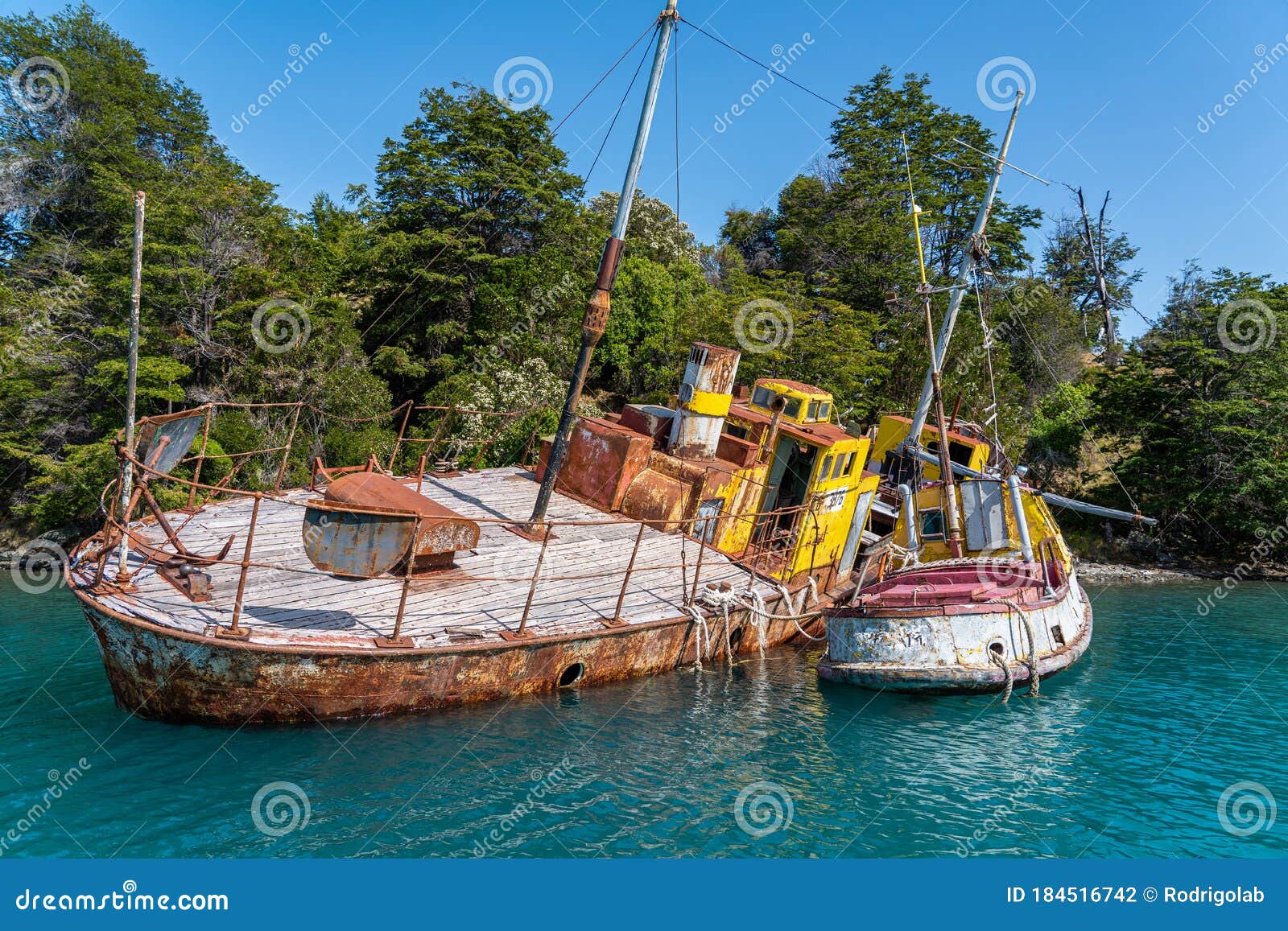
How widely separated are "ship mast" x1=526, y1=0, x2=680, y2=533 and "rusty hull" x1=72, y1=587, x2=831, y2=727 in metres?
3.60

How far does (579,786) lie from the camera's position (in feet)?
34.3

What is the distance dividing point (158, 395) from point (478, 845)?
19.9 metres

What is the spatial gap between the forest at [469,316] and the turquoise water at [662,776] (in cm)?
992

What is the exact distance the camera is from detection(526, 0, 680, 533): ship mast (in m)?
15.1

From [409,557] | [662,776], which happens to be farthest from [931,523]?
[409,557]

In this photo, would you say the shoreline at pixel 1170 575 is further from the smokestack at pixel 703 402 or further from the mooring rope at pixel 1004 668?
the smokestack at pixel 703 402

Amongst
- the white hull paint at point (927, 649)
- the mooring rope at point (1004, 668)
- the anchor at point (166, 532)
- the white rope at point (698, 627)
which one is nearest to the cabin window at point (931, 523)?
the white hull paint at point (927, 649)

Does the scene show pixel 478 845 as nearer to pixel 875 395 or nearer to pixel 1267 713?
pixel 1267 713

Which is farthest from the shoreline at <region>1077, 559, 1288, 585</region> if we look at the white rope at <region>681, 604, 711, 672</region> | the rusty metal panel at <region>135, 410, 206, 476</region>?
the rusty metal panel at <region>135, 410, 206, 476</region>

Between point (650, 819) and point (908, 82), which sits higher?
point (908, 82)

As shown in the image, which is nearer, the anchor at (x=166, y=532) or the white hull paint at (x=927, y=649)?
the anchor at (x=166, y=532)

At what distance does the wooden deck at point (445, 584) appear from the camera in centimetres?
1112

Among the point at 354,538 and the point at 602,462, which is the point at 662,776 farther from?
the point at 602,462

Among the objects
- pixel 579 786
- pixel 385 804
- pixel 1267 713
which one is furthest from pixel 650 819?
pixel 1267 713
